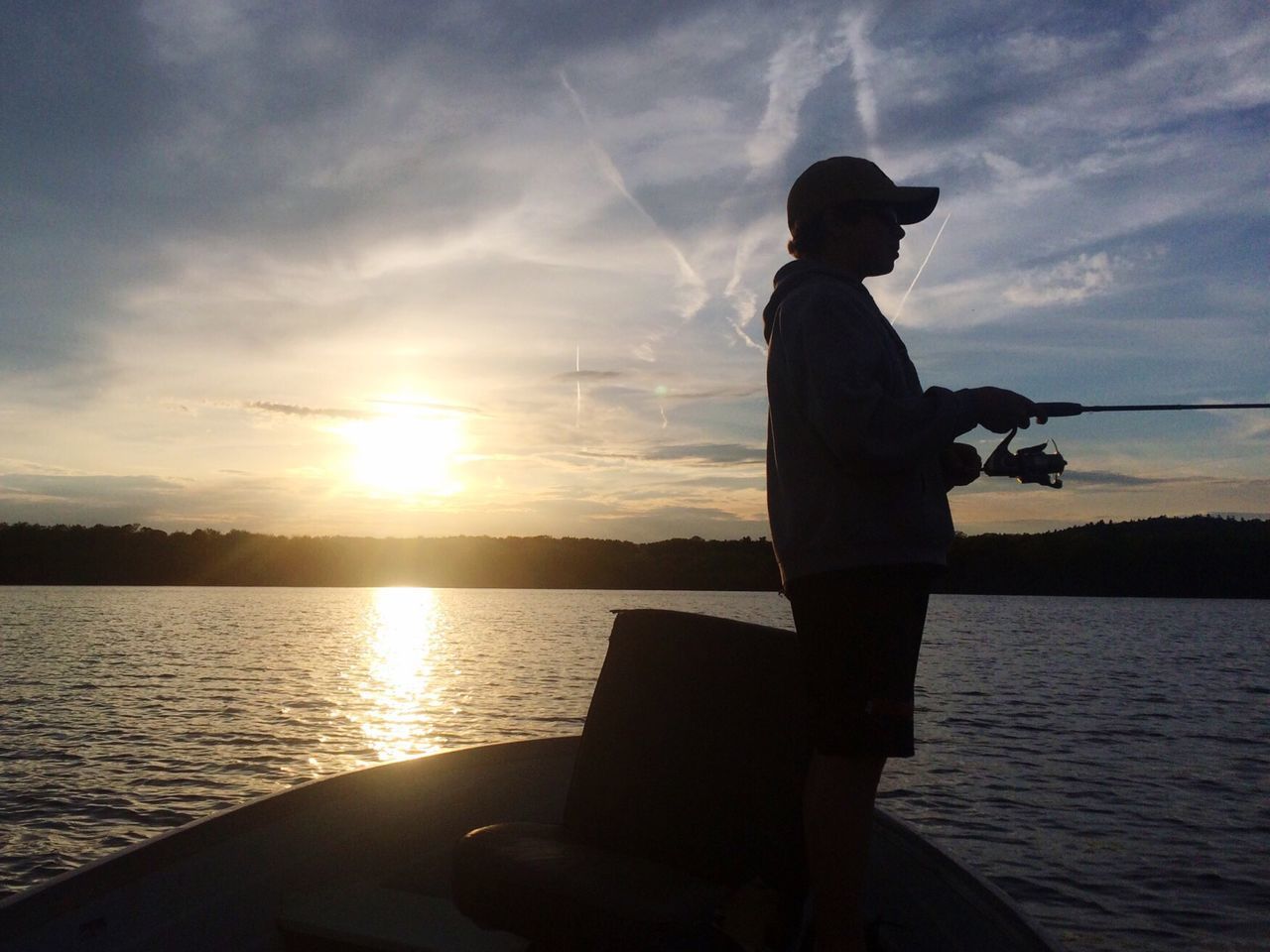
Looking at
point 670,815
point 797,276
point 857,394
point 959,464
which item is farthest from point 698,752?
point 797,276

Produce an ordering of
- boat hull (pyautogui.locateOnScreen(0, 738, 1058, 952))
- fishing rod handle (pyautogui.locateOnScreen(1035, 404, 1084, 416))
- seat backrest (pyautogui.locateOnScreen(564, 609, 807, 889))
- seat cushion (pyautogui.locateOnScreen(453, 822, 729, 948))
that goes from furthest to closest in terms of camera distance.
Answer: fishing rod handle (pyautogui.locateOnScreen(1035, 404, 1084, 416)) → boat hull (pyautogui.locateOnScreen(0, 738, 1058, 952)) → seat backrest (pyautogui.locateOnScreen(564, 609, 807, 889)) → seat cushion (pyautogui.locateOnScreen(453, 822, 729, 948))

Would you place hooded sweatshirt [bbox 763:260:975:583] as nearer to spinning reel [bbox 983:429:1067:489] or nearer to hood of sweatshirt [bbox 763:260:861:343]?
hood of sweatshirt [bbox 763:260:861:343]

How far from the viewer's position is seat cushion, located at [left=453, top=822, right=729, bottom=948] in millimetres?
2354

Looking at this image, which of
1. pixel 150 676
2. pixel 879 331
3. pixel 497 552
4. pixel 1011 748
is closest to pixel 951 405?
pixel 879 331

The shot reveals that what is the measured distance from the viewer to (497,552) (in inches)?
5487

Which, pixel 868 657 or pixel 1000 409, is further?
pixel 1000 409

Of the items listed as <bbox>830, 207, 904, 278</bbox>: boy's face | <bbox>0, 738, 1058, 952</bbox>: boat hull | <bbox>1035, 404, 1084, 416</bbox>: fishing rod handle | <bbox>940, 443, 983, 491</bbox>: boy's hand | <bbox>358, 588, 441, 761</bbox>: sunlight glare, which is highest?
<bbox>830, 207, 904, 278</bbox>: boy's face

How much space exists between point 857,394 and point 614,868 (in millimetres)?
1481

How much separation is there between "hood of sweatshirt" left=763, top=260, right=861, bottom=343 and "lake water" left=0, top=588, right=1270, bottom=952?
747 cm

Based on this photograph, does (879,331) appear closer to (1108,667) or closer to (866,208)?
(866,208)

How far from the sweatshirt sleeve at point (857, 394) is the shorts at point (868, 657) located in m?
0.28

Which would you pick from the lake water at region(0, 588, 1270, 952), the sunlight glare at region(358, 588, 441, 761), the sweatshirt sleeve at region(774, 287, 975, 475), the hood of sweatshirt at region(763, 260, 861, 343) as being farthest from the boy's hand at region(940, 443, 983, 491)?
the sunlight glare at region(358, 588, 441, 761)

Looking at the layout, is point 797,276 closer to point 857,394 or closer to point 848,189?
point 848,189

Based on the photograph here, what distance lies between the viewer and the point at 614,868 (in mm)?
2686
